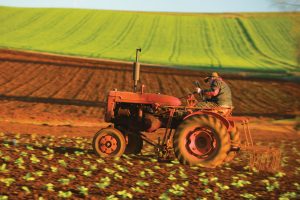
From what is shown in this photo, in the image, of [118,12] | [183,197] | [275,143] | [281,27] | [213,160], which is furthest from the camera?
[118,12]

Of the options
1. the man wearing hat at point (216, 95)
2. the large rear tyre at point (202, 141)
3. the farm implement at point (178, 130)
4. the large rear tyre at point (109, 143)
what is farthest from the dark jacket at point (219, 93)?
the large rear tyre at point (109, 143)

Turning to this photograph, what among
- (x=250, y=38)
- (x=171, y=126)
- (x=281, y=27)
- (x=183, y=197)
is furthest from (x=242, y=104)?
(x=281, y=27)

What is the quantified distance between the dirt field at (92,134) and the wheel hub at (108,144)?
0.35 metres

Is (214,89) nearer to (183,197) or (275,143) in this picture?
(183,197)

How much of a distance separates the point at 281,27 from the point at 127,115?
180 ft

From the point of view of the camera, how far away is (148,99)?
32.4ft

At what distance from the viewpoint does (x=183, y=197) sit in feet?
23.9

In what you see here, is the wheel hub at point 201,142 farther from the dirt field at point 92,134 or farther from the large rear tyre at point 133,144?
the large rear tyre at point 133,144

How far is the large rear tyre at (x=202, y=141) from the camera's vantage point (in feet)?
30.6

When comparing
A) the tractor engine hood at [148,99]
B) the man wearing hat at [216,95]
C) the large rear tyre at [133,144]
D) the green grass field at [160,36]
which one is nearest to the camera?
the man wearing hat at [216,95]

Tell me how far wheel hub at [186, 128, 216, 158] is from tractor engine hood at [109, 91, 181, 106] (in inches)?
30.8

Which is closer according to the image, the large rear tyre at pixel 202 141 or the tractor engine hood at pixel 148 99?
the large rear tyre at pixel 202 141

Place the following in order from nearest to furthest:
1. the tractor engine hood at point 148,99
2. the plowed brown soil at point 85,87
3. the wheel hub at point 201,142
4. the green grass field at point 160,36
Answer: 1. the wheel hub at point 201,142
2. the tractor engine hood at point 148,99
3. the plowed brown soil at point 85,87
4. the green grass field at point 160,36

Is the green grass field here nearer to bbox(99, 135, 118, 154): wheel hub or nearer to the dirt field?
the dirt field
